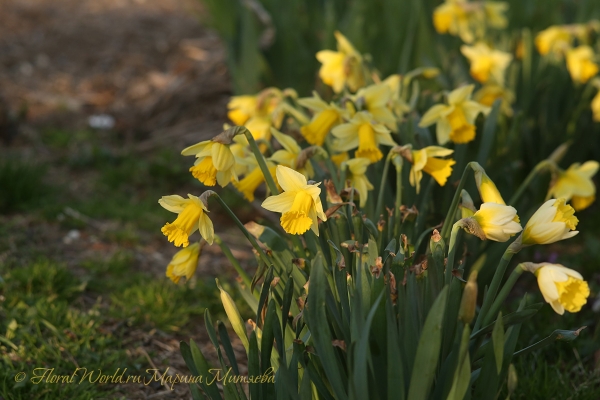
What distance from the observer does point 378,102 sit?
207cm

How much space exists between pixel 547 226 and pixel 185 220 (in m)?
0.81

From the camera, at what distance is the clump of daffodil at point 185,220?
1.50 metres

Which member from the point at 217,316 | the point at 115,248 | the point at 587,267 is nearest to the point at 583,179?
the point at 587,267

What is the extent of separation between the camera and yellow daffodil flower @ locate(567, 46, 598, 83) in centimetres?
291

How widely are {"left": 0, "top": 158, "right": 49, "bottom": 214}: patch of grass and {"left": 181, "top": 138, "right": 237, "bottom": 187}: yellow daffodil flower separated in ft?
5.46

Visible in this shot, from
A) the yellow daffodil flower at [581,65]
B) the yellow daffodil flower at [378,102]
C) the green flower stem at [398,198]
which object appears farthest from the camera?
the yellow daffodil flower at [581,65]

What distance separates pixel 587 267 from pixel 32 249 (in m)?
2.27

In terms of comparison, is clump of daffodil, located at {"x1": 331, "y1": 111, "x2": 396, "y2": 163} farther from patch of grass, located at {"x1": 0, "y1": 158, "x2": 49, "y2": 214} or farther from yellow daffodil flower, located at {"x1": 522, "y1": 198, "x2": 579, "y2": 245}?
patch of grass, located at {"x1": 0, "y1": 158, "x2": 49, "y2": 214}

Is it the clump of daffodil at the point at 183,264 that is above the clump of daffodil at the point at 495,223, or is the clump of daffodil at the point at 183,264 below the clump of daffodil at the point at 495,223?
below

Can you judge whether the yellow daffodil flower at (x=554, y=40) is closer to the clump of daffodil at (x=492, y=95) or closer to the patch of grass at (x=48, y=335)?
the clump of daffodil at (x=492, y=95)

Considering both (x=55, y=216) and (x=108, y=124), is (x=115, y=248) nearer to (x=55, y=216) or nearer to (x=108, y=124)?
(x=55, y=216)

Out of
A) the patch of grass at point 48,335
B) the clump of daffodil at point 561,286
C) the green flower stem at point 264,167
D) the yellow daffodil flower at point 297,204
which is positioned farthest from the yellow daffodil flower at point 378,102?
the patch of grass at point 48,335

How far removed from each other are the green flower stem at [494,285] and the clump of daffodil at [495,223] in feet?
0.14

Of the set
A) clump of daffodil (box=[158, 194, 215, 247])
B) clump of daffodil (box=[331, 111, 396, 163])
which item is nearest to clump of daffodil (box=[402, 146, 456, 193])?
clump of daffodil (box=[331, 111, 396, 163])
